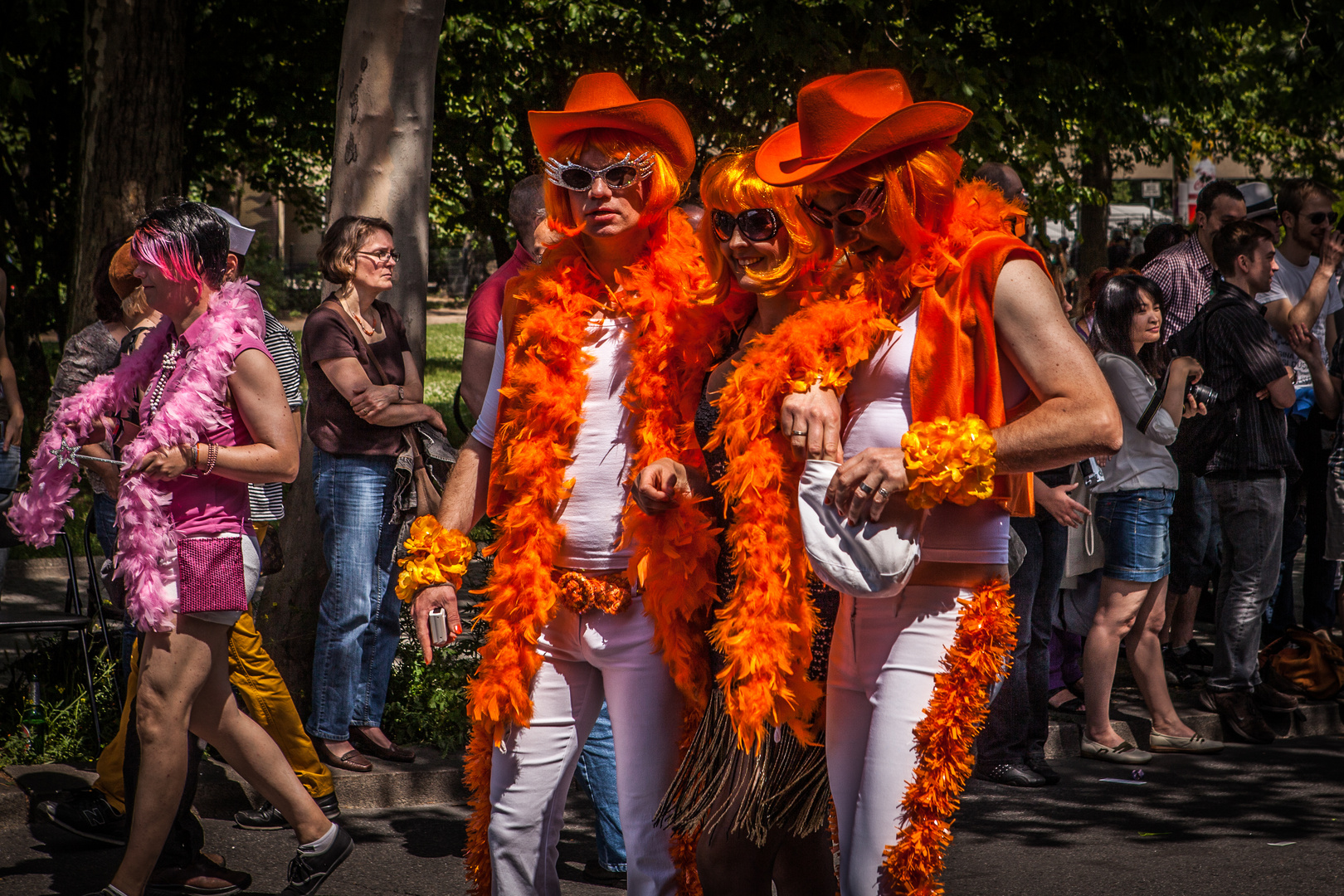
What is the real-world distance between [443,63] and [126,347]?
25.1ft

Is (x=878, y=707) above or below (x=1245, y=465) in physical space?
below

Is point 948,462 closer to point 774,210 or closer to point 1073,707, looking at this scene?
point 774,210

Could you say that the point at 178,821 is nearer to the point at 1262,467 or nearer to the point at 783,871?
the point at 783,871

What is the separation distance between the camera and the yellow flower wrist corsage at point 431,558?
2.92 meters

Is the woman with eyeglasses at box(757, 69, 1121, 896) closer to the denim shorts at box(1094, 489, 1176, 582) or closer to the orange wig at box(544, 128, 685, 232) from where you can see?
the orange wig at box(544, 128, 685, 232)

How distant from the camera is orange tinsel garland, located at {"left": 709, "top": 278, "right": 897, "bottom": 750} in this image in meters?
2.56

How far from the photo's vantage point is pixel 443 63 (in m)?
11.3

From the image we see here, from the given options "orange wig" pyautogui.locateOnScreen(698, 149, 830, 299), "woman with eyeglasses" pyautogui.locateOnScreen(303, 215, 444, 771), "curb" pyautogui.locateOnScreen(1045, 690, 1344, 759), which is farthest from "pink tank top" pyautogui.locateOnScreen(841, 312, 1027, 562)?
"curb" pyautogui.locateOnScreen(1045, 690, 1344, 759)

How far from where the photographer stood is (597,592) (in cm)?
283

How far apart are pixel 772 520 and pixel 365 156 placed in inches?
134

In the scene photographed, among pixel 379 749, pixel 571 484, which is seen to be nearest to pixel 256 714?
pixel 379 749

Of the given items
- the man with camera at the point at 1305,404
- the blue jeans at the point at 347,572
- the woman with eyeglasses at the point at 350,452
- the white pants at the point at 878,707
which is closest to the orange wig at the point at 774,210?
the white pants at the point at 878,707

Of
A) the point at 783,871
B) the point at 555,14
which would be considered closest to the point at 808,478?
the point at 783,871

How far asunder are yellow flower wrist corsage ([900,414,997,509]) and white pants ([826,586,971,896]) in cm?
24
